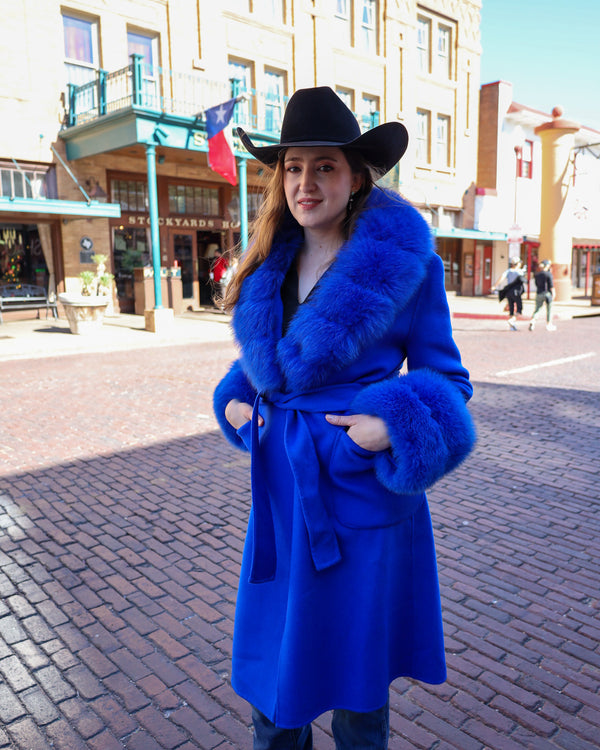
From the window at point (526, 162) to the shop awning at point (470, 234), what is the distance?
3.87 meters

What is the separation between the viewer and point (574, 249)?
120 ft

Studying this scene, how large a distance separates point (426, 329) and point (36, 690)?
2.13 m

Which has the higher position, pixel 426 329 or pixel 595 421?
pixel 426 329

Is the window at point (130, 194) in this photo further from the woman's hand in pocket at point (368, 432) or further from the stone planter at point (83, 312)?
the woman's hand in pocket at point (368, 432)

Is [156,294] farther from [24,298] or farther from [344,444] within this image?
[344,444]

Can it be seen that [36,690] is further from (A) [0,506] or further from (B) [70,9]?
(B) [70,9]

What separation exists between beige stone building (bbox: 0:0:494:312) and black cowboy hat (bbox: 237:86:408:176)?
11822mm

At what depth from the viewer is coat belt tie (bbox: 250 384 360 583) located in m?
1.59

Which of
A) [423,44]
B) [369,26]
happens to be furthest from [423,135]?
[369,26]

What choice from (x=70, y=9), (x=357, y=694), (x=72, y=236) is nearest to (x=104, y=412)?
(x=357, y=694)

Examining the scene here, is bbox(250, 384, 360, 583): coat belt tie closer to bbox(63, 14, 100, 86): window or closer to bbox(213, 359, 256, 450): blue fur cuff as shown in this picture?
bbox(213, 359, 256, 450): blue fur cuff

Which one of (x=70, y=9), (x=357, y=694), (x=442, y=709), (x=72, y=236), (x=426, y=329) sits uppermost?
(x=70, y=9)

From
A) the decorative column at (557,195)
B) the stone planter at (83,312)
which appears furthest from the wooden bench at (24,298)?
the decorative column at (557,195)

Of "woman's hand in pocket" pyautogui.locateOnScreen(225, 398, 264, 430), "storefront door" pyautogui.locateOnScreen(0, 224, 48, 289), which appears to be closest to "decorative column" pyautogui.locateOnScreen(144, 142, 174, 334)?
"storefront door" pyautogui.locateOnScreen(0, 224, 48, 289)
